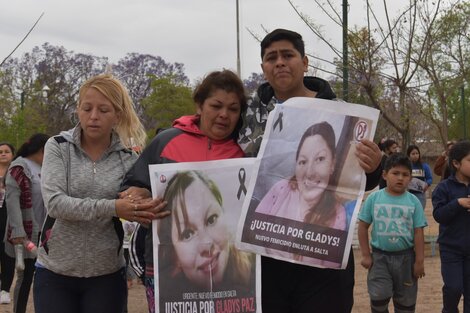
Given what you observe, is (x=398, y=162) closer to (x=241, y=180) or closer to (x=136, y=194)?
(x=241, y=180)

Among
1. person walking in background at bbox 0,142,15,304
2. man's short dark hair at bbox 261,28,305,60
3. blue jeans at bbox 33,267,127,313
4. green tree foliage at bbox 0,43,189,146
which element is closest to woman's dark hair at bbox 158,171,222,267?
blue jeans at bbox 33,267,127,313

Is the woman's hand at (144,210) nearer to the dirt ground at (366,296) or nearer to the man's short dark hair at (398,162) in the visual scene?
the man's short dark hair at (398,162)

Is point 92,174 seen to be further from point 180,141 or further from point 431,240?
point 431,240

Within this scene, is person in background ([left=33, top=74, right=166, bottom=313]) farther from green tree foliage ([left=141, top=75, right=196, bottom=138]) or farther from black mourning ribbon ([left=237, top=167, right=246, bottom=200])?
green tree foliage ([left=141, top=75, right=196, bottom=138])

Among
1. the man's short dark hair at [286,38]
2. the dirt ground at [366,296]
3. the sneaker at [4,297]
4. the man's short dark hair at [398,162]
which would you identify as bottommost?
the dirt ground at [366,296]

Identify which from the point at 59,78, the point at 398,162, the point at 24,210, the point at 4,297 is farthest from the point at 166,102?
the point at 398,162

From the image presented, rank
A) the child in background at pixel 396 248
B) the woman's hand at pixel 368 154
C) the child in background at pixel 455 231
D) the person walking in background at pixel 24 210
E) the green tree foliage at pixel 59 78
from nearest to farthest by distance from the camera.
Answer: the woman's hand at pixel 368 154
the child in background at pixel 455 231
the child in background at pixel 396 248
the person walking in background at pixel 24 210
the green tree foliage at pixel 59 78

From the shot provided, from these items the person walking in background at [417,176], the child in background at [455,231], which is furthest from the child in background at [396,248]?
the person walking in background at [417,176]

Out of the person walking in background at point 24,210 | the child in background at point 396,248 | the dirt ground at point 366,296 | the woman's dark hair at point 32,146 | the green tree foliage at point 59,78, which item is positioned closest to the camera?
the child in background at point 396,248

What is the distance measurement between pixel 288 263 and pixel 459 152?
10.9ft

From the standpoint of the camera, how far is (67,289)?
332 centimetres

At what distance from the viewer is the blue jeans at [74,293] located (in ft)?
10.8

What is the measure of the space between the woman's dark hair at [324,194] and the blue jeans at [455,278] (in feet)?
10.4

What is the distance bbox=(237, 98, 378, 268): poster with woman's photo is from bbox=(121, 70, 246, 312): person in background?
213 mm
